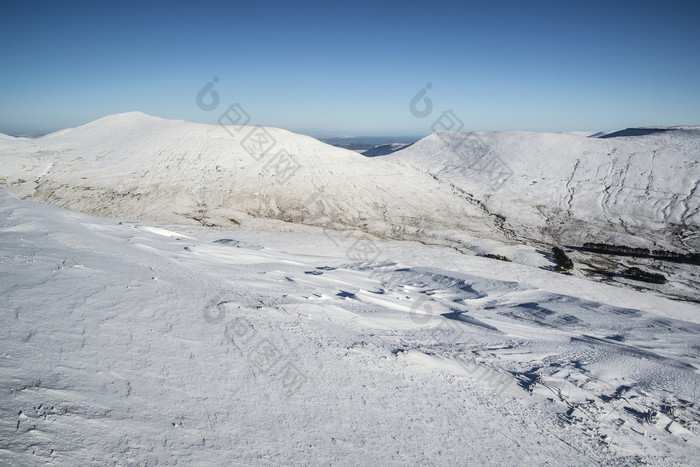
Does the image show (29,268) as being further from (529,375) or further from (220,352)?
(529,375)

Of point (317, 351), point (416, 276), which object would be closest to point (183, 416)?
point (317, 351)

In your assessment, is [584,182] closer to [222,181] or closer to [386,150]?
[222,181]

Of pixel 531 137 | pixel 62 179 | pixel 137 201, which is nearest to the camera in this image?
pixel 137 201

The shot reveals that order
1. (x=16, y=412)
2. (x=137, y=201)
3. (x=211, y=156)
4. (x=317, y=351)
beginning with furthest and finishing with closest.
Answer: (x=211, y=156) < (x=137, y=201) < (x=317, y=351) < (x=16, y=412)

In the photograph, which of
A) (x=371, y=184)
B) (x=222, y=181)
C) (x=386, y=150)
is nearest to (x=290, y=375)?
(x=222, y=181)

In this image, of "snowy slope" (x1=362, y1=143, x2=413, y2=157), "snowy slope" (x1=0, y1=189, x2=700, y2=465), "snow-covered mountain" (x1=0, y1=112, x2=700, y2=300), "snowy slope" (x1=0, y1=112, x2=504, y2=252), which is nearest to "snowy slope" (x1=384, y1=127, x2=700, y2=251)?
"snow-covered mountain" (x1=0, y1=112, x2=700, y2=300)

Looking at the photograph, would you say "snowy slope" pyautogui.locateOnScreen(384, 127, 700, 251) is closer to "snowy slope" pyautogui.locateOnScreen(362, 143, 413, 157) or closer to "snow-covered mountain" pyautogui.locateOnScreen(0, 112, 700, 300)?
"snow-covered mountain" pyautogui.locateOnScreen(0, 112, 700, 300)
